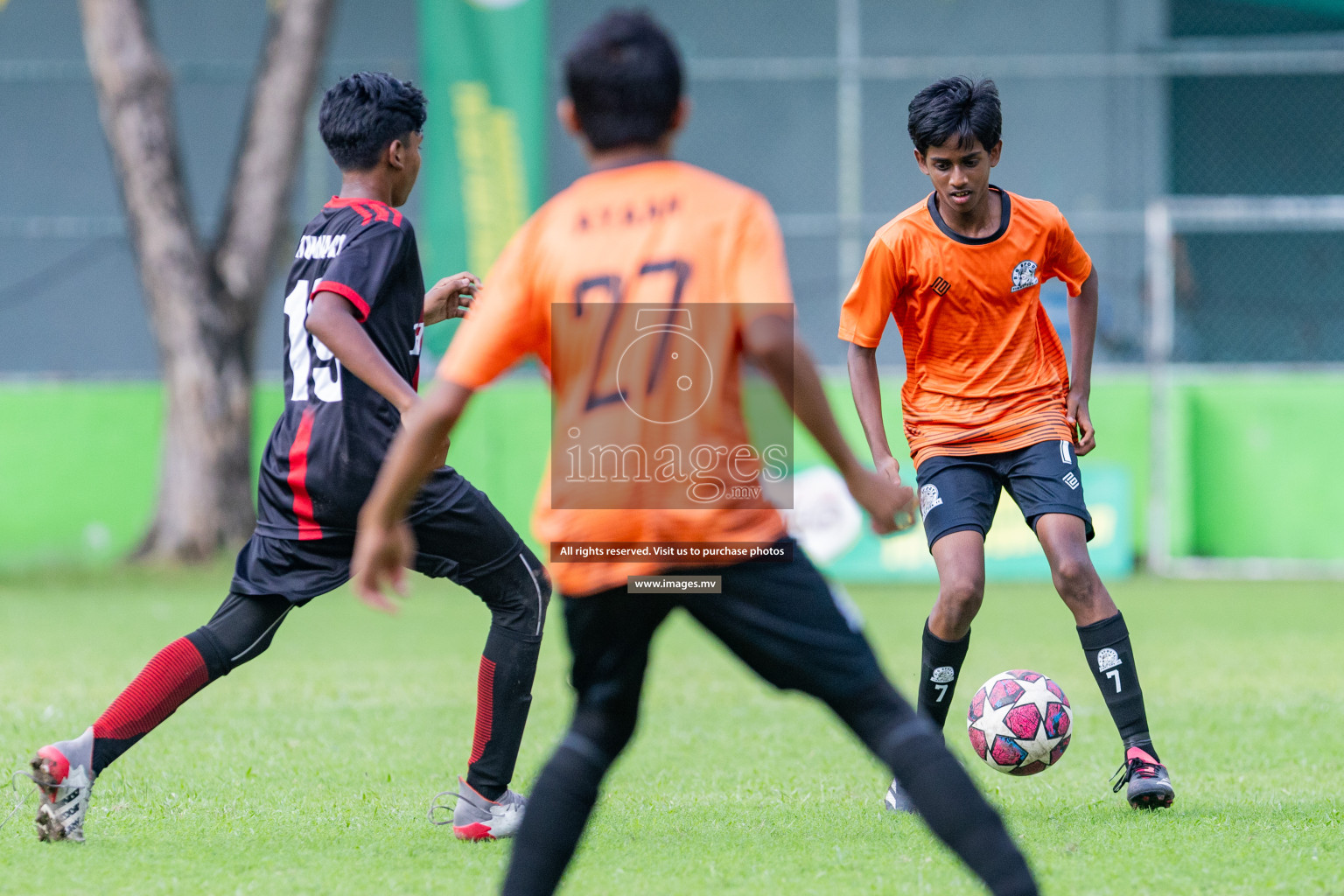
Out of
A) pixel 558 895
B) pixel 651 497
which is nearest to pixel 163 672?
pixel 558 895

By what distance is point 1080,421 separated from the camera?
4.80 m

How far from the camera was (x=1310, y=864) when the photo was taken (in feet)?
11.9

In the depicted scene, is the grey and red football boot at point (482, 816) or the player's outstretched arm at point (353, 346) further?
the grey and red football boot at point (482, 816)

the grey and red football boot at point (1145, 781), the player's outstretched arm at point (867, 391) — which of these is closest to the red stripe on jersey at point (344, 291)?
the player's outstretched arm at point (867, 391)

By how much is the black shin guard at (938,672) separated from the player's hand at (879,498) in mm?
1563

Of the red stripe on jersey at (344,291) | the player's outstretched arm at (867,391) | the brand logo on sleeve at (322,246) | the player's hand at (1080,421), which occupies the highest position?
the brand logo on sleeve at (322,246)

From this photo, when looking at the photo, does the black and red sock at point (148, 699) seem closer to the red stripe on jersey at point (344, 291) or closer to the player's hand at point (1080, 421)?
the red stripe on jersey at point (344, 291)

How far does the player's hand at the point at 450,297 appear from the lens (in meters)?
4.34

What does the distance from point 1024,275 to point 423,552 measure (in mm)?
1962

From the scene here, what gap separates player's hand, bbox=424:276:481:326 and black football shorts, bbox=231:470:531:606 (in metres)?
0.52

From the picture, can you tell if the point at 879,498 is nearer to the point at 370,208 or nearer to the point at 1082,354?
the point at 370,208

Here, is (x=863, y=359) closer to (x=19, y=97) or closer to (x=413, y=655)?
(x=413, y=655)

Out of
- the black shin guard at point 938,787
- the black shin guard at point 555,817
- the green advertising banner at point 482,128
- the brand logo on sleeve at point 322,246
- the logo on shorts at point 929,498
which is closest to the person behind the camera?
the black shin guard at point 938,787

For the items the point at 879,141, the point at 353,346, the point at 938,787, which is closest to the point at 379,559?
the point at 938,787
